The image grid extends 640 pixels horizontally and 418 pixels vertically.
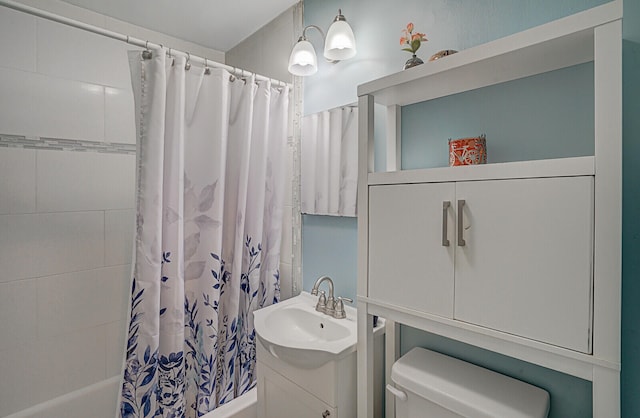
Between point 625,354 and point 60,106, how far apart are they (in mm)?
2569

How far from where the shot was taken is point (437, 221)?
95 cm

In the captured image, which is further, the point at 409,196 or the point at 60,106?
the point at 60,106

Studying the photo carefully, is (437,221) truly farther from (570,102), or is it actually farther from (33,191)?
(33,191)

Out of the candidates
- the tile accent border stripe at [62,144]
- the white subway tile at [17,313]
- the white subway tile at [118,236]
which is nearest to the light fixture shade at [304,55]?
the tile accent border stripe at [62,144]

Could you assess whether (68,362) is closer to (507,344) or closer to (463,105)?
(507,344)

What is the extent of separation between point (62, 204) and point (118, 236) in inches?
12.7

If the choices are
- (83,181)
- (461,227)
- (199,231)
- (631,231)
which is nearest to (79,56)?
(83,181)

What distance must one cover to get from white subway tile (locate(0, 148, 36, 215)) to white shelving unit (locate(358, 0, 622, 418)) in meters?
1.71

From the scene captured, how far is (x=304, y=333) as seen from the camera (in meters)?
1.55

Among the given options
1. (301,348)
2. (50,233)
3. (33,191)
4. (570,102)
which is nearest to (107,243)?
(50,233)

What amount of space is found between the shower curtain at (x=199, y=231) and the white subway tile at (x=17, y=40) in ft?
2.50

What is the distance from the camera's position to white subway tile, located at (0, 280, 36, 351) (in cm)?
160

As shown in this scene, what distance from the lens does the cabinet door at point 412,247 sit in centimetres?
94

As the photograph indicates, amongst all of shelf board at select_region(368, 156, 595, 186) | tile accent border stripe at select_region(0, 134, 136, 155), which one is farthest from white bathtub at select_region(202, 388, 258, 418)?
tile accent border stripe at select_region(0, 134, 136, 155)
